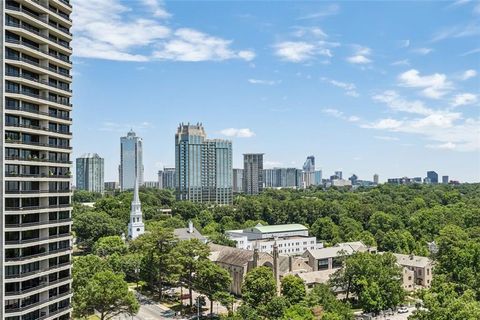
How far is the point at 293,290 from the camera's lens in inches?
2163

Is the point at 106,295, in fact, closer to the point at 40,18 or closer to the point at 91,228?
the point at 40,18

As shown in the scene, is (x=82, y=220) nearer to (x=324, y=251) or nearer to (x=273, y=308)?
(x=324, y=251)

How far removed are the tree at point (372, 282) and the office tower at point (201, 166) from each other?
429 ft

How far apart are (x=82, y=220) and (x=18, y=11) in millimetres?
73158

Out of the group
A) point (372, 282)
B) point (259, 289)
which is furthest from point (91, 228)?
point (372, 282)

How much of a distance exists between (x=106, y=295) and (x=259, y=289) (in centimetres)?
1666

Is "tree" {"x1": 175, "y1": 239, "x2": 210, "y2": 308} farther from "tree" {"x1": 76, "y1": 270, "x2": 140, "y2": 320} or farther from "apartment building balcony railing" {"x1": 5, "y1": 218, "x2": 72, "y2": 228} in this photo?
"apartment building balcony railing" {"x1": 5, "y1": 218, "x2": 72, "y2": 228}

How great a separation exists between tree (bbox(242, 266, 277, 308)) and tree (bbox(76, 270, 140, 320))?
1265cm

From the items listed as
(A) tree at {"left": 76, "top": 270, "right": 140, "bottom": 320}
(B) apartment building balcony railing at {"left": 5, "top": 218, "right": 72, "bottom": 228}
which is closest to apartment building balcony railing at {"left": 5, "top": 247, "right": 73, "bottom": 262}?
(B) apartment building balcony railing at {"left": 5, "top": 218, "right": 72, "bottom": 228}

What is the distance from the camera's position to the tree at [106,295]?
4844 centimetres

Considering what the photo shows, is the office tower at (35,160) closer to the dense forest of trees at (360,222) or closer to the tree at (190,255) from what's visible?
A: the dense forest of trees at (360,222)

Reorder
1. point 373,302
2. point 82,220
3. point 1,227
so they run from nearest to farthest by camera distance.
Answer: point 1,227, point 373,302, point 82,220

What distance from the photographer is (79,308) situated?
4797cm

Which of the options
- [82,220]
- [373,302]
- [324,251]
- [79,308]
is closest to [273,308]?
[373,302]
